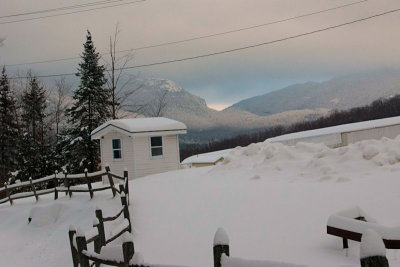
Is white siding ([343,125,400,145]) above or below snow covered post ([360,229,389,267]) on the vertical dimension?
above

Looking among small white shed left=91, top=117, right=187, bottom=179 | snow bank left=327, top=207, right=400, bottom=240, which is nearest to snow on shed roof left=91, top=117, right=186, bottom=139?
small white shed left=91, top=117, right=187, bottom=179

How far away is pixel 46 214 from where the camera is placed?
1551 cm

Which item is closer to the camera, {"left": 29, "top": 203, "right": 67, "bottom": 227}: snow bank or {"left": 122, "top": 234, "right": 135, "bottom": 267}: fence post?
{"left": 122, "top": 234, "right": 135, "bottom": 267}: fence post

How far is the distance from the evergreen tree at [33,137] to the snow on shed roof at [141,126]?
15.7 meters

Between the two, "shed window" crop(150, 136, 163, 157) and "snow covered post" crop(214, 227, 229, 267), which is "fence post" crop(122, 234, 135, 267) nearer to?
"snow covered post" crop(214, 227, 229, 267)

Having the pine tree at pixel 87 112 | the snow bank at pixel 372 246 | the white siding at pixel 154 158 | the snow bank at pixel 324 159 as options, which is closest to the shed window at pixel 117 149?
the white siding at pixel 154 158

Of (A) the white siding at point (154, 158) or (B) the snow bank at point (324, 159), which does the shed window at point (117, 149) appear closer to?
(A) the white siding at point (154, 158)

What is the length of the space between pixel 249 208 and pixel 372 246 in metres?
8.42

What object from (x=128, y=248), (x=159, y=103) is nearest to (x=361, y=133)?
(x=159, y=103)

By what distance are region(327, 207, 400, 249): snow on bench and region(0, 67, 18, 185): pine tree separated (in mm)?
37193

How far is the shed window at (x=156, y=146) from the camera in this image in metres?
23.0

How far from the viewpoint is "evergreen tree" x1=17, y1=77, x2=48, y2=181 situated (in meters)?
36.9

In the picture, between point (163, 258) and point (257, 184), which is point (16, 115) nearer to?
point (257, 184)

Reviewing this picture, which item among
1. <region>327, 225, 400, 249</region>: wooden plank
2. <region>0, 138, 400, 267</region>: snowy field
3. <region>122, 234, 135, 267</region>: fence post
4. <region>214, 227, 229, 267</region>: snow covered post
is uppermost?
<region>214, 227, 229, 267</region>: snow covered post
